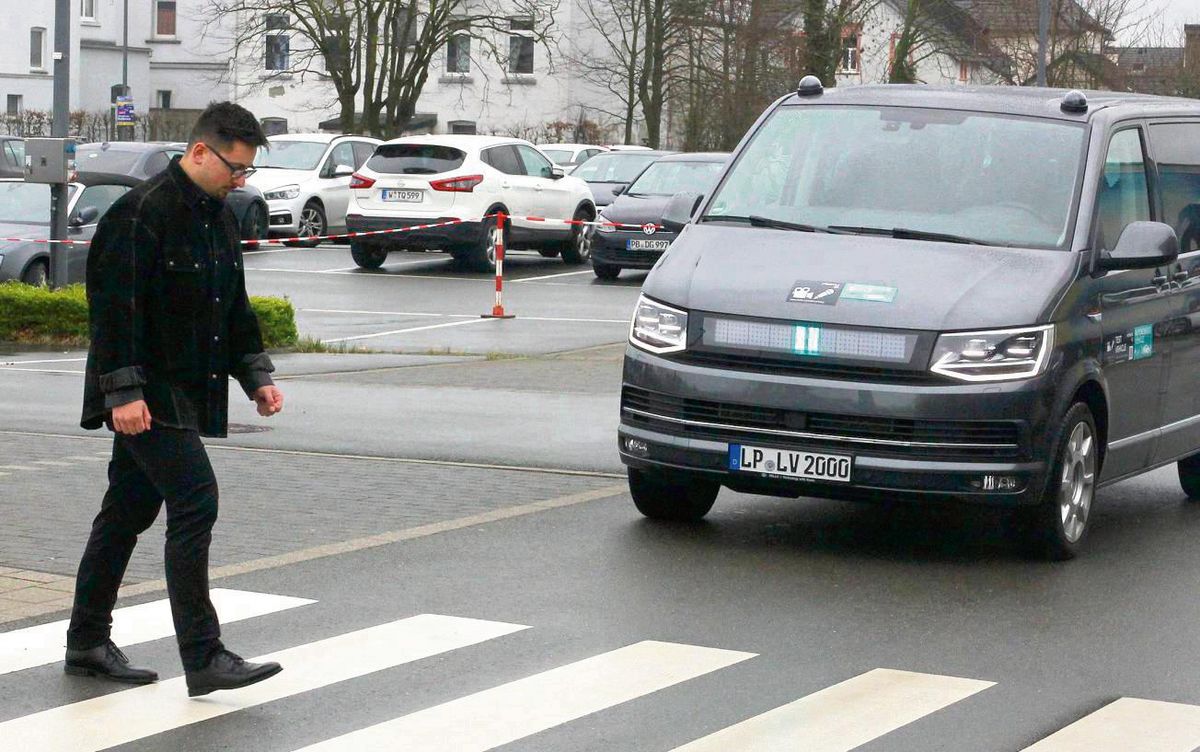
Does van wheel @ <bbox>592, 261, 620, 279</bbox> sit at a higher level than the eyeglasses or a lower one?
lower

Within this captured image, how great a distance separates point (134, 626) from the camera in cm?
688

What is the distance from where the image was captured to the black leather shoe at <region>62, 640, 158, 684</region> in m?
6.12

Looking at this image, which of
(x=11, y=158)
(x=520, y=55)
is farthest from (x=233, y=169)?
(x=520, y=55)

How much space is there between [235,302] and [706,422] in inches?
102

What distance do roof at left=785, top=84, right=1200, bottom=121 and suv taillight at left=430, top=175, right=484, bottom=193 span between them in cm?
1763

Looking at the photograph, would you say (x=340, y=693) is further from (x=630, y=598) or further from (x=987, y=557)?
(x=987, y=557)

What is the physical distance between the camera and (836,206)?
8.93 m

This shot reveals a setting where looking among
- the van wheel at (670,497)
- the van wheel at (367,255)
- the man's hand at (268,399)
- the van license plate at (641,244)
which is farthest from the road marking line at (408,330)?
the man's hand at (268,399)

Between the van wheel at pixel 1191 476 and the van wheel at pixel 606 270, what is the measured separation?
16.6 m

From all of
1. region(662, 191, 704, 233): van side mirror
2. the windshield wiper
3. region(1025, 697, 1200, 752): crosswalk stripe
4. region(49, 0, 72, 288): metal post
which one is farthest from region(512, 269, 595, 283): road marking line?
region(1025, 697, 1200, 752): crosswalk stripe

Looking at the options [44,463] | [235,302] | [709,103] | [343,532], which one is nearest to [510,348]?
[44,463]

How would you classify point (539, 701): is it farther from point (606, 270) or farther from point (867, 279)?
point (606, 270)

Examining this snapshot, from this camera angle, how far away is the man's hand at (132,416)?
581 cm

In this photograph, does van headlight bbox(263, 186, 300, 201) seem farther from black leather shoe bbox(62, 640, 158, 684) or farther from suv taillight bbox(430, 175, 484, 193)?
black leather shoe bbox(62, 640, 158, 684)
